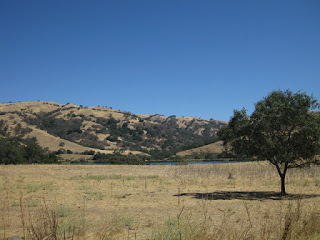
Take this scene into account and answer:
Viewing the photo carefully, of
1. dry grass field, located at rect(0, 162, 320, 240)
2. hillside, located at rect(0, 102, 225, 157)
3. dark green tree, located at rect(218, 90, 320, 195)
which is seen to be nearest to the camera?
dry grass field, located at rect(0, 162, 320, 240)

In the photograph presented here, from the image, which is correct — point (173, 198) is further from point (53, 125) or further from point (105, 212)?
point (53, 125)

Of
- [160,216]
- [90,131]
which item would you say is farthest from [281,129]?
[90,131]

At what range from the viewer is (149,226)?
10.7 m

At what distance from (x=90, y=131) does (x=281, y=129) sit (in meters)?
128

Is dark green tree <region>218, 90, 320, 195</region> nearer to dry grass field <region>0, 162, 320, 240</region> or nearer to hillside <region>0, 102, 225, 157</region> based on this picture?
dry grass field <region>0, 162, 320, 240</region>

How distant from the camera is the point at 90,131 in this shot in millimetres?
139000

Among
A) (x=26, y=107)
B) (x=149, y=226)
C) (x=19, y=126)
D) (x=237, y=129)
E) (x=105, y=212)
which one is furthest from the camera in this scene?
(x=26, y=107)

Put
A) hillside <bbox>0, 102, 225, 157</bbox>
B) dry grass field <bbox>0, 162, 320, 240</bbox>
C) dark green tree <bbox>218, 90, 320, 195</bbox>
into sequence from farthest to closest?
hillside <bbox>0, 102, 225, 157</bbox>, dark green tree <bbox>218, 90, 320, 195</bbox>, dry grass field <bbox>0, 162, 320, 240</bbox>

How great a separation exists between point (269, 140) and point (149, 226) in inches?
385

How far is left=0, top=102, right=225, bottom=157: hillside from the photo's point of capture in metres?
112

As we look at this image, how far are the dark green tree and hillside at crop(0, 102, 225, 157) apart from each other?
286 feet

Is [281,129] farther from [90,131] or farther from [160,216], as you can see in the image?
[90,131]

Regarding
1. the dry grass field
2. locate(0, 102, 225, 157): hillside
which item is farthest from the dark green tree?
locate(0, 102, 225, 157): hillside

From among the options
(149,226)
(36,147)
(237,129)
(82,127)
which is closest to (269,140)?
(237,129)
